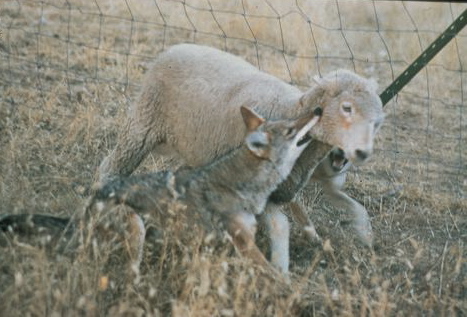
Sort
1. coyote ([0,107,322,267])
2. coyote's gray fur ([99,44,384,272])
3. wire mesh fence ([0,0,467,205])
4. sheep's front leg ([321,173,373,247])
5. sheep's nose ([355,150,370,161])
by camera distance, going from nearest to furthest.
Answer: coyote ([0,107,322,267]) → sheep's nose ([355,150,370,161]) → coyote's gray fur ([99,44,384,272]) → sheep's front leg ([321,173,373,247]) → wire mesh fence ([0,0,467,205])

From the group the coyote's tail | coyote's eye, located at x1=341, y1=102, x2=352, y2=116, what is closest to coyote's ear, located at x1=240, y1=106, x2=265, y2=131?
coyote's eye, located at x1=341, y1=102, x2=352, y2=116

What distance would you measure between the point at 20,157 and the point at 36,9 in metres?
4.60

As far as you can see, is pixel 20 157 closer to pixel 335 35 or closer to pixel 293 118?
pixel 293 118

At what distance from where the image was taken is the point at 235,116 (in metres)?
5.46

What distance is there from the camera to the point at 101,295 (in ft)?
13.6

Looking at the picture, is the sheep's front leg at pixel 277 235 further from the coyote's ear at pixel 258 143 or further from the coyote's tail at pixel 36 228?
the coyote's tail at pixel 36 228

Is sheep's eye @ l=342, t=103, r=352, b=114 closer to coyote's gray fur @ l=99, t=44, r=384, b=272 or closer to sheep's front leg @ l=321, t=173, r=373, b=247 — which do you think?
coyote's gray fur @ l=99, t=44, r=384, b=272

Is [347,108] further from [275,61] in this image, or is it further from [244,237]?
[275,61]

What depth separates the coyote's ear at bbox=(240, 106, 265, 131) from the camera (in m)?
5.04

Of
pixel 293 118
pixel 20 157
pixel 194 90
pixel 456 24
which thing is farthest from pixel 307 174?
pixel 20 157

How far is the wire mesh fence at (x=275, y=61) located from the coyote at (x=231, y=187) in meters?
1.11

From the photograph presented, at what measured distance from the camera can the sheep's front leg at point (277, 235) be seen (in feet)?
16.1

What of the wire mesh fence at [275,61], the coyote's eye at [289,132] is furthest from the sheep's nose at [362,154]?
the wire mesh fence at [275,61]

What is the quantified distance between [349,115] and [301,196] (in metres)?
1.25
